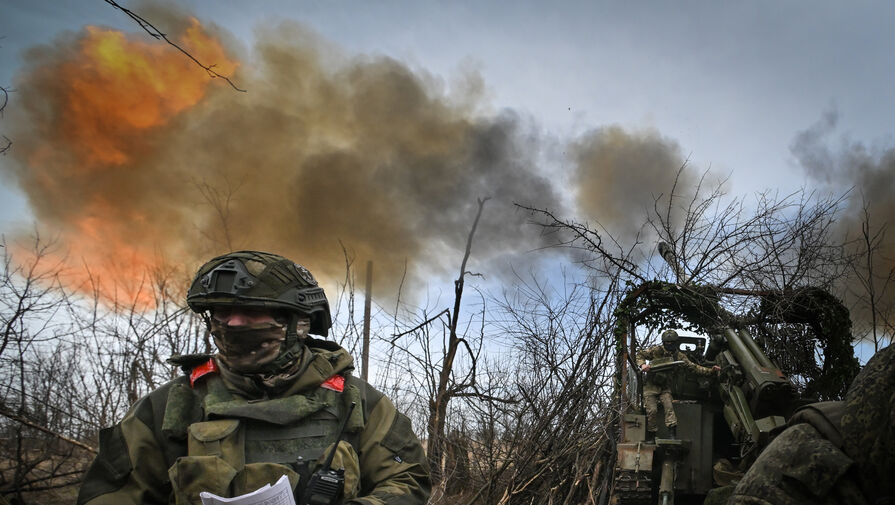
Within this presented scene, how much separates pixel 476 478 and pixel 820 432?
5.88 metres

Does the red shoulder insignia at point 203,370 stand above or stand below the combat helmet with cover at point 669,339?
below

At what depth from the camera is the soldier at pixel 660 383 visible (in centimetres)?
870

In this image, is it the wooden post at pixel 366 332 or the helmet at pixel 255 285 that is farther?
the wooden post at pixel 366 332

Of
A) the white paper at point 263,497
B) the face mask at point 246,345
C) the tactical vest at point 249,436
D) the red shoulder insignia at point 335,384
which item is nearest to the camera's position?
the white paper at point 263,497

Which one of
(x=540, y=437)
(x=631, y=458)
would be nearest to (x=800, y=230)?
(x=631, y=458)

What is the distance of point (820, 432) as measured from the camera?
2.07m

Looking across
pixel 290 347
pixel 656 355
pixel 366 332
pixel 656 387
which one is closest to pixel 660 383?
pixel 656 387

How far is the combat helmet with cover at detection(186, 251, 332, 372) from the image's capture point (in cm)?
328

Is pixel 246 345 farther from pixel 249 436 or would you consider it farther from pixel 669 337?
pixel 669 337

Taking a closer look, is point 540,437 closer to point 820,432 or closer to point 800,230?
point 800,230

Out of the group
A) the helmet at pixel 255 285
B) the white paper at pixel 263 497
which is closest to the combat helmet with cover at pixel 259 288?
the helmet at pixel 255 285

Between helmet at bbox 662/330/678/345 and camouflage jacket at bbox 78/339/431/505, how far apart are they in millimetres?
6142

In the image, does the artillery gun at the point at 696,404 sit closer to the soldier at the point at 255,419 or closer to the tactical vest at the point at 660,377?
the tactical vest at the point at 660,377

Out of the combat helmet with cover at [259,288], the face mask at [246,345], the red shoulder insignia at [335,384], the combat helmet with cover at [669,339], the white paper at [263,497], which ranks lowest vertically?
the white paper at [263,497]
